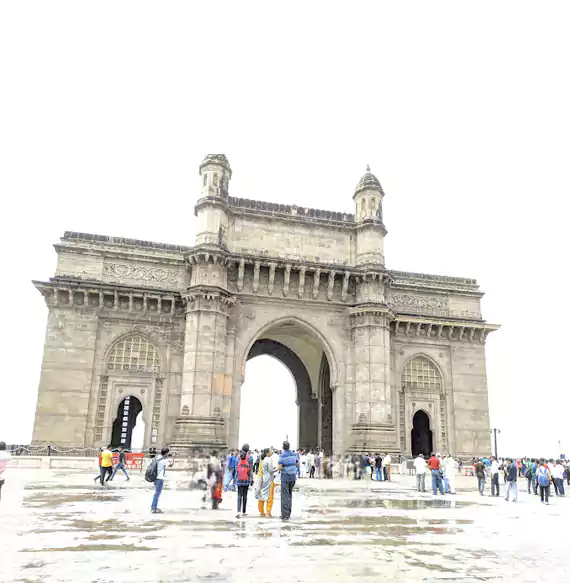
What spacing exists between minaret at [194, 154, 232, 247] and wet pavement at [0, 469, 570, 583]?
17.1m

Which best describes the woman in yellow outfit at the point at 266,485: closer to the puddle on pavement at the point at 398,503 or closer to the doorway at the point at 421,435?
the puddle on pavement at the point at 398,503

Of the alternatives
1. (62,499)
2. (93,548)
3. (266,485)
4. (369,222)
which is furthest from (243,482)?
(369,222)

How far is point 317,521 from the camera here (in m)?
11.4

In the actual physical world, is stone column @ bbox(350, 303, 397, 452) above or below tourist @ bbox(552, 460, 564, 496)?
above

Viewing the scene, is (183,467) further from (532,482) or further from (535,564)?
(535,564)

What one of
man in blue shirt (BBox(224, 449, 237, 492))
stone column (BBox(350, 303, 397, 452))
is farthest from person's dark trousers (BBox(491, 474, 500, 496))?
man in blue shirt (BBox(224, 449, 237, 492))

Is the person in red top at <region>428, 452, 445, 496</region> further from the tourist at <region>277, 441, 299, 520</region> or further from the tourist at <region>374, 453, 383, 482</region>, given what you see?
the tourist at <region>277, 441, 299, 520</region>

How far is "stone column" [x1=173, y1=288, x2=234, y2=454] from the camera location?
26953 millimetres

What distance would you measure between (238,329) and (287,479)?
18853 millimetres

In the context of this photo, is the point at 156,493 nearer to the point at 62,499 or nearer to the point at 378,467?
the point at 62,499

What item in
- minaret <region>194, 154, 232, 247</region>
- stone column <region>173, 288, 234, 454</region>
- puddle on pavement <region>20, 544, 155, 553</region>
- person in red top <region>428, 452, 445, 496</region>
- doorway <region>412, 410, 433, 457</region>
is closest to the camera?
puddle on pavement <region>20, 544, 155, 553</region>

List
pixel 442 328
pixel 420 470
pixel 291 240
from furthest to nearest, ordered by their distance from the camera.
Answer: pixel 442 328
pixel 291 240
pixel 420 470

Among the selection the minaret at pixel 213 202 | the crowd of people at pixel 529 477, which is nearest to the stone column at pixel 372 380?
the crowd of people at pixel 529 477

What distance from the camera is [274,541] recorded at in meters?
8.96
